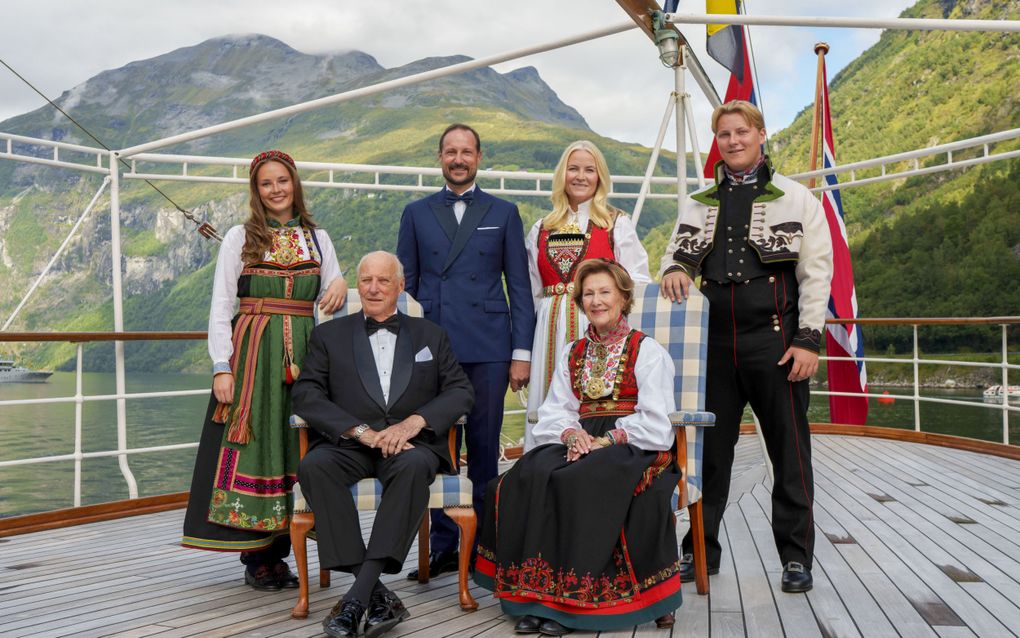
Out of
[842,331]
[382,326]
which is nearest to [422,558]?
[382,326]

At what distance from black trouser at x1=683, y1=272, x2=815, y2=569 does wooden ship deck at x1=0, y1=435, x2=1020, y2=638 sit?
0.23 m

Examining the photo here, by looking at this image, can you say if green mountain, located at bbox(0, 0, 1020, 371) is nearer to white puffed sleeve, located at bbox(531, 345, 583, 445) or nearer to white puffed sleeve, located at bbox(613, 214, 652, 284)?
white puffed sleeve, located at bbox(613, 214, 652, 284)

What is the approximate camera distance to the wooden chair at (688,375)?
2518 millimetres

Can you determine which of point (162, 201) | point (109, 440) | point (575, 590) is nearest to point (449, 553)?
point (575, 590)

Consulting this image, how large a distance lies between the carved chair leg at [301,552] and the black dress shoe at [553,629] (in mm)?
678

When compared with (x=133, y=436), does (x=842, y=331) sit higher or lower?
higher

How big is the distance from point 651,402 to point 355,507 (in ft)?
2.95

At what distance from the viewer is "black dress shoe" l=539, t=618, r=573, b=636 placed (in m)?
2.24

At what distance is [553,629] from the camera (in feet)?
7.36

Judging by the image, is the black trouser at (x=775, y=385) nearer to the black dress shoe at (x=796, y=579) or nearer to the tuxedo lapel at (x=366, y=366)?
the black dress shoe at (x=796, y=579)

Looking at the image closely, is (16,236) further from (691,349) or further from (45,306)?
(691,349)

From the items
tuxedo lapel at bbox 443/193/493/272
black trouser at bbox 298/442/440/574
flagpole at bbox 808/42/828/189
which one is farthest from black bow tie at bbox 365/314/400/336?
flagpole at bbox 808/42/828/189

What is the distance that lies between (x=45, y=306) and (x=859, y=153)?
274ft

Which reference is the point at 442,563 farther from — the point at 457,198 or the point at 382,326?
the point at 457,198
